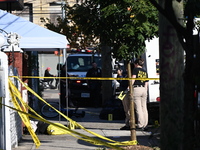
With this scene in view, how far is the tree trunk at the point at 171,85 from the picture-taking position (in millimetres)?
3863

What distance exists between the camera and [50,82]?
33062 millimetres

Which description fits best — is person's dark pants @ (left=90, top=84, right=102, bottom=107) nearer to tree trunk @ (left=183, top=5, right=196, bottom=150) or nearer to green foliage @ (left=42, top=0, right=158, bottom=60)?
green foliage @ (left=42, top=0, right=158, bottom=60)

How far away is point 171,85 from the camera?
392 centimetres

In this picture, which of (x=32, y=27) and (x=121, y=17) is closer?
(x=121, y=17)

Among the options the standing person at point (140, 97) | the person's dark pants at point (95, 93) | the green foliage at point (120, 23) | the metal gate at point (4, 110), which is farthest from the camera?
the person's dark pants at point (95, 93)

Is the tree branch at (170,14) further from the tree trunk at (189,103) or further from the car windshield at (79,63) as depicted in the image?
the car windshield at (79,63)

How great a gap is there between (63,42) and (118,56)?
3.73 meters

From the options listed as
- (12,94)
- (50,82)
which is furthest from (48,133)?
(50,82)

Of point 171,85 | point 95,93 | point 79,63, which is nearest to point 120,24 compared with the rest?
point 171,85

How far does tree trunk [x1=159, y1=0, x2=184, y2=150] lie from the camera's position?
12.7 ft

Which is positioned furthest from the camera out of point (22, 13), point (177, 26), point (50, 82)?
point (22, 13)

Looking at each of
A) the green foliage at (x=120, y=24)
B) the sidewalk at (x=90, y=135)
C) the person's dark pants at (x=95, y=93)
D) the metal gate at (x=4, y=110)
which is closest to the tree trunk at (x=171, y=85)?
the sidewalk at (x=90, y=135)

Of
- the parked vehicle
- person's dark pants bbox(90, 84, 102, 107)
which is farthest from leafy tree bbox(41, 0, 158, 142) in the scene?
person's dark pants bbox(90, 84, 102, 107)

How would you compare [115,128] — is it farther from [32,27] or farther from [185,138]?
[185,138]
